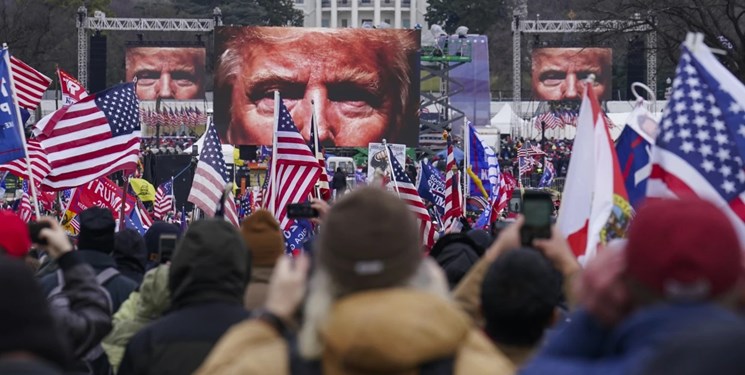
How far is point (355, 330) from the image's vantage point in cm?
284

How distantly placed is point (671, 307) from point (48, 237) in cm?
286

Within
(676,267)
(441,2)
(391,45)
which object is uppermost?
(441,2)

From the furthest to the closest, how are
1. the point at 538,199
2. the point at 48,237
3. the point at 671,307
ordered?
the point at 48,237
the point at 538,199
the point at 671,307

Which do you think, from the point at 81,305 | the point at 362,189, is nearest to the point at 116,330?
the point at 81,305

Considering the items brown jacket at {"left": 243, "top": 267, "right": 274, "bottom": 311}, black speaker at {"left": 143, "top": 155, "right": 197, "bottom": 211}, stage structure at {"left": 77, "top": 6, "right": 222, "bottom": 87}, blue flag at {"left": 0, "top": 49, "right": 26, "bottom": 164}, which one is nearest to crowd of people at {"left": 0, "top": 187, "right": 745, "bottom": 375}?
brown jacket at {"left": 243, "top": 267, "right": 274, "bottom": 311}

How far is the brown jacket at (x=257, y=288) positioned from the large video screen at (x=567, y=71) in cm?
6092

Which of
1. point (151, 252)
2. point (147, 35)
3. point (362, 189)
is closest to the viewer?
point (362, 189)

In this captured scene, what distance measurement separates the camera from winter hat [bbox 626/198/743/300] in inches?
97.7

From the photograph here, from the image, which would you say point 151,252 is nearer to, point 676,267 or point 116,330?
point 116,330

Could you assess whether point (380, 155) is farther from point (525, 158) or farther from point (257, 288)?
point (257, 288)

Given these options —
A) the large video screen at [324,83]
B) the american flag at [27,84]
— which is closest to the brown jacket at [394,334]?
the american flag at [27,84]

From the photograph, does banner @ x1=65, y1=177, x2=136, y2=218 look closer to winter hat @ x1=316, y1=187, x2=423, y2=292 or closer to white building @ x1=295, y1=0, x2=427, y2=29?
winter hat @ x1=316, y1=187, x2=423, y2=292

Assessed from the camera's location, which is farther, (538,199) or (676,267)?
(538,199)

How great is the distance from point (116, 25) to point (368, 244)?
57.3m
